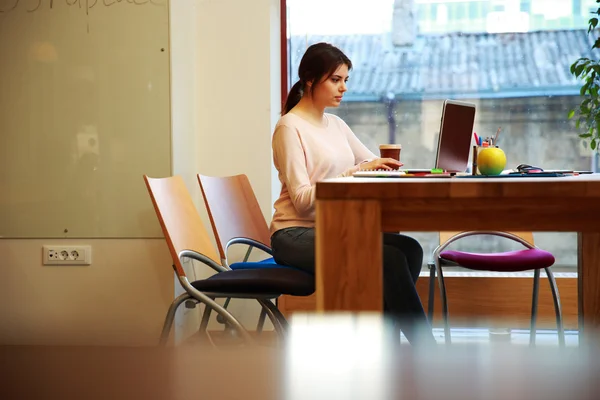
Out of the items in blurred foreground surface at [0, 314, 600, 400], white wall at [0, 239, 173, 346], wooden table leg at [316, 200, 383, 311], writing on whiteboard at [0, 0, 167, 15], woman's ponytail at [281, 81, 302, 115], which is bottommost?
white wall at [0, 239, 173, 346]

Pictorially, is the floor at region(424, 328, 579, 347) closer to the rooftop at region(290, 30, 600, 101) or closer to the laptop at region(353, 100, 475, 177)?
the laptop at region(353, 100, 475, 177)

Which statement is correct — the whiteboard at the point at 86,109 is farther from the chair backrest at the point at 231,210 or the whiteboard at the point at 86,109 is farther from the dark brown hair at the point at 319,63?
the dark brown hair at the point at 319,63

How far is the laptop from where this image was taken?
2352mm

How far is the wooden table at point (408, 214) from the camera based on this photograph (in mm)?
1331

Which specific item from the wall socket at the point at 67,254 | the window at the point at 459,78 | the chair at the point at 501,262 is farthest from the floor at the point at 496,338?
the window at the point at 459,78

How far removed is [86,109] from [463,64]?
1.94 metres

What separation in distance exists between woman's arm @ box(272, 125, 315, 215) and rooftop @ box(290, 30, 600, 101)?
4.36 ft

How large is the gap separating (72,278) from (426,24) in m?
2.22

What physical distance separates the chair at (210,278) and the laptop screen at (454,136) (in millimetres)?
658

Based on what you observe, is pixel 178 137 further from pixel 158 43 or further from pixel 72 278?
pixel 72 278

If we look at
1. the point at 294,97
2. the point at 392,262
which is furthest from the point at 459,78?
the point at 392,262

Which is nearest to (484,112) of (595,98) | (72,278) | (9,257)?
(595,98)

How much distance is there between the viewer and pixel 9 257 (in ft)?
10.4

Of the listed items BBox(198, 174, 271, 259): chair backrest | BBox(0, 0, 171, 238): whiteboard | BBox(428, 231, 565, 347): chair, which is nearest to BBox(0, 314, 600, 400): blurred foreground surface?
BBox(198, 174, 271, 259): chair backrest
